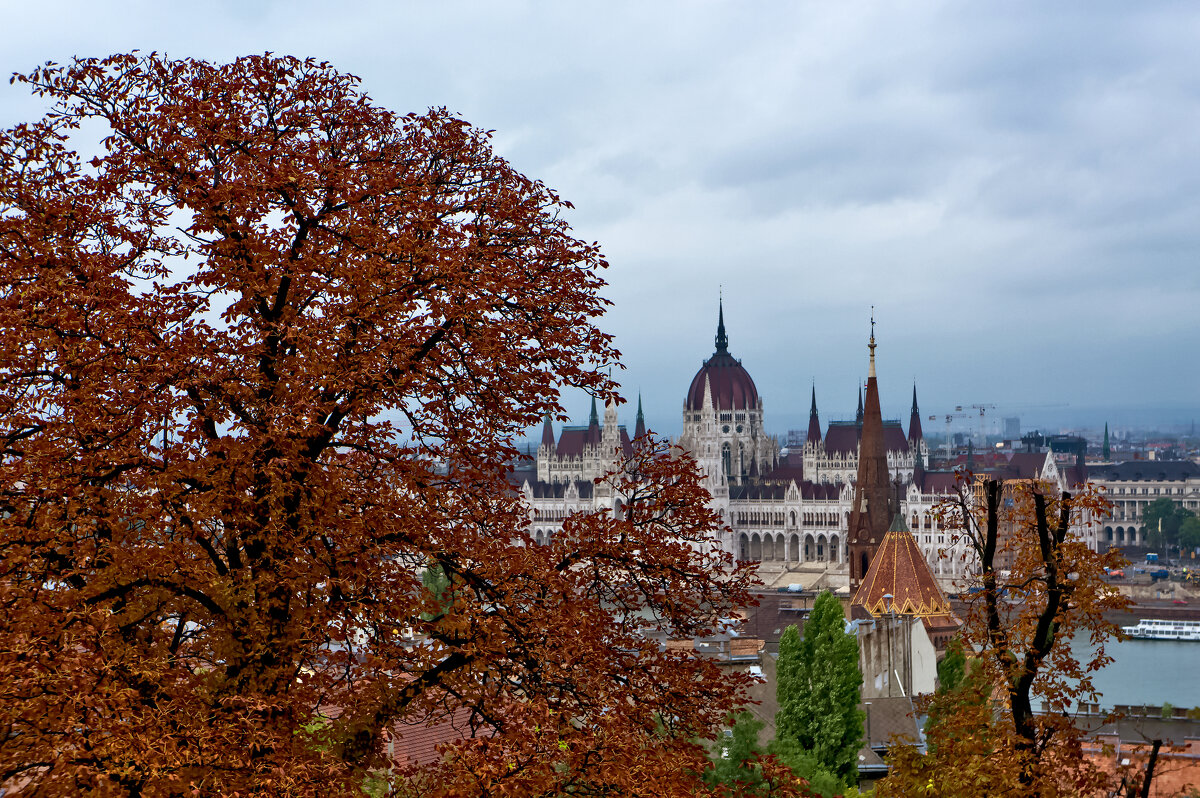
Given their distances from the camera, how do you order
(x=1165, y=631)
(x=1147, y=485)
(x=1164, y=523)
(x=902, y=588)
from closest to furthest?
1. (x=902, y=588)
2. (x=1165, y=631)
3. (x=1164, y=523)
4. (x=1147, y=485)

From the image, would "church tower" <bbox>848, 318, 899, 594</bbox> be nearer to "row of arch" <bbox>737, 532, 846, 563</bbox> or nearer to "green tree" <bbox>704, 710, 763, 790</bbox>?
"green tree" <bbox>704, 710, 763, 790</bbox>

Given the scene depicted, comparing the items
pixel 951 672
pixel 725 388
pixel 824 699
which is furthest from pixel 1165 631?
pixel 725 388

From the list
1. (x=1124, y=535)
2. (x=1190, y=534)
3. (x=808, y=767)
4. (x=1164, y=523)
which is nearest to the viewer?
(x=808, y=767)

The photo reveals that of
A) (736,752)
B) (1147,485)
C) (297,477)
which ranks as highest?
(297,477)

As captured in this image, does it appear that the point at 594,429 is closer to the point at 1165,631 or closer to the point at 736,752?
the point at 1165,631

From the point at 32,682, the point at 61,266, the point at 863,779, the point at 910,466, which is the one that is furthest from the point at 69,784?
the point at 910,466

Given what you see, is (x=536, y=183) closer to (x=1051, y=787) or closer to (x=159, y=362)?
(x=159, y=362)

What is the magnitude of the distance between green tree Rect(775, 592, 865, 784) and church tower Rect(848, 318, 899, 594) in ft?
112

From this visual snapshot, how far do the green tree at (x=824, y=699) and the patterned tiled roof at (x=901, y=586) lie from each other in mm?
13560

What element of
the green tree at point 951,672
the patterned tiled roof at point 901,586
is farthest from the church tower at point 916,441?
the green tree at point 951,672

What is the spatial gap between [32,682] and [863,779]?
73.7 ft

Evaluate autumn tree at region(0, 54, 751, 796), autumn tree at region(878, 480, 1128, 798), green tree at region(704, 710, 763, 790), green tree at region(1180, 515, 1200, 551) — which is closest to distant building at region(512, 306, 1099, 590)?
green tree at region(1180, 515, 1200, 551)

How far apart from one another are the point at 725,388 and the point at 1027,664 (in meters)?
120

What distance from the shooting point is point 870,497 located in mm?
61062
